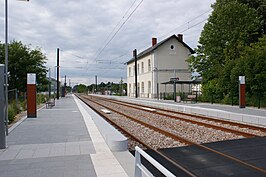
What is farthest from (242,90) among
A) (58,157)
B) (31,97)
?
(58,157)

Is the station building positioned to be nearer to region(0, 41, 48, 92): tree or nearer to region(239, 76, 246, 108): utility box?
region(0, 41, 48, 92): tree


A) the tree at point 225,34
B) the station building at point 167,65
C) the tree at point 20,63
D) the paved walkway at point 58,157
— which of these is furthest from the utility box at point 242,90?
the station building at point 167,65

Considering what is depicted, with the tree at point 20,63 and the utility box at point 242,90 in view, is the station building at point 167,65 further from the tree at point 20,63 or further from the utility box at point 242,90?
the utility box at point 242,90

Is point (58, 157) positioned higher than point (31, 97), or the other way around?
point (31, 97)

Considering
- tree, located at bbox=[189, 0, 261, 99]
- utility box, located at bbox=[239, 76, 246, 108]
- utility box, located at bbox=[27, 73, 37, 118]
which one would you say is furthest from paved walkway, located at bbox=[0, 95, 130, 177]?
tree, located at bbox=[189, 0, 261, 99]

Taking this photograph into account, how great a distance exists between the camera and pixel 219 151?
24.6 ft

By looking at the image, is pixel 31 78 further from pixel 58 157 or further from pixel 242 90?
pixel 242 90

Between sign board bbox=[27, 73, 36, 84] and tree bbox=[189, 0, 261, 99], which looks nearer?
sign board bbox=[27, 73, 36, 84]

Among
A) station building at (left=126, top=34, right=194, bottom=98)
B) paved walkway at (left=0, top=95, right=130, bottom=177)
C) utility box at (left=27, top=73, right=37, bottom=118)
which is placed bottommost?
paved walkway at (left=0, top=95, right=130, bottom=177)

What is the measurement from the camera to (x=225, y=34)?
1288 inches

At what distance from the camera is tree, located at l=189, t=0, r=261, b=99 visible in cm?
3111

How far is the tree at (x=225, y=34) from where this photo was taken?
31109 millimetres

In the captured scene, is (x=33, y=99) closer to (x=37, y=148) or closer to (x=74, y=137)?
(x=74, y=137)

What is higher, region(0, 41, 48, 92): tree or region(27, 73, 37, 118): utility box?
region(0, 41, 48, 92): tree
